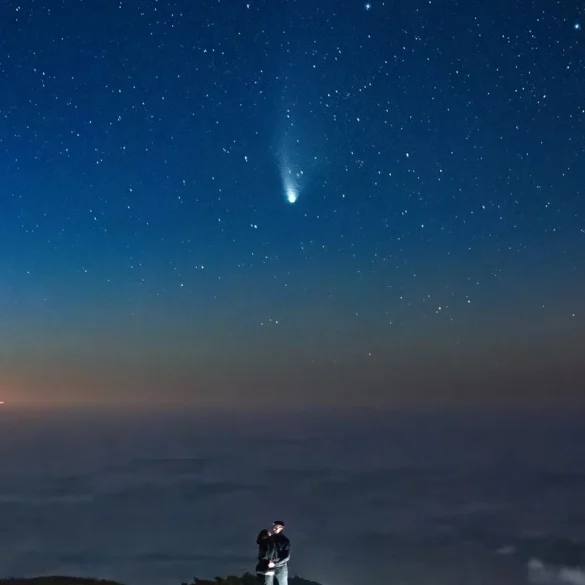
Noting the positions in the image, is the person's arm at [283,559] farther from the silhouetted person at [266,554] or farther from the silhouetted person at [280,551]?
the silhouetted person at [266,554]

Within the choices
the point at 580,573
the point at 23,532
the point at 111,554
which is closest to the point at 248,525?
the point at 111,554

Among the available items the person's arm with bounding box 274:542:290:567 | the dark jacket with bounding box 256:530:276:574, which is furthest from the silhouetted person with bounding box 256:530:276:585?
the person's arm with bounding box 274:542:290:567

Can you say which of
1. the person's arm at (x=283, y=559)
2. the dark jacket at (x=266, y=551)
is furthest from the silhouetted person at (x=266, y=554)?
the person's arm at (x=283, y=559)

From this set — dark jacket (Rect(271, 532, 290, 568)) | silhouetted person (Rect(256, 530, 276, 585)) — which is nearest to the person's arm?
dark jacket (Rect(271, 532, 290, 568))

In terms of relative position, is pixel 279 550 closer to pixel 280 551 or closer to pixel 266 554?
pixel 280 551

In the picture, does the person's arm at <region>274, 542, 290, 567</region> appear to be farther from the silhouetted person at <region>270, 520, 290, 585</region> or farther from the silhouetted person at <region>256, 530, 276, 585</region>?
the silhouetted person at <region>256, 530, 276, 585</region>

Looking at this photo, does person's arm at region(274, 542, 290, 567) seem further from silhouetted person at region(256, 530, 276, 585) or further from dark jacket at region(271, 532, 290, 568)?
silhouetted person at region(256, 530, 276, 585)

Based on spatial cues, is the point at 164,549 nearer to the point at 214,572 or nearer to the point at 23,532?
the point at 214,572

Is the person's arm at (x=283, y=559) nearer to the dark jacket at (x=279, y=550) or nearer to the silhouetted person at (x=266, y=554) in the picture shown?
the dark jacket at (x=279, y=550)
